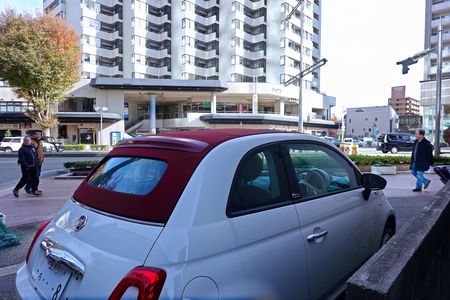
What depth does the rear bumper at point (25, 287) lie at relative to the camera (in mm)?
2057

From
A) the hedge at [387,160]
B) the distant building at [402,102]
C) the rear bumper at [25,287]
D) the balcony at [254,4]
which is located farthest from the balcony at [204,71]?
the distant building at [402,102]

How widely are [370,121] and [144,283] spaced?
11255 centimetres

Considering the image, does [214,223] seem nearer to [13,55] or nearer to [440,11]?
[13,55]

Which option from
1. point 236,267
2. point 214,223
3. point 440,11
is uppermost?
point 440,11

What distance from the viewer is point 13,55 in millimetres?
31266

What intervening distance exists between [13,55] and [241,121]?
1080 inches

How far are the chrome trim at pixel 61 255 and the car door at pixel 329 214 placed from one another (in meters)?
1.42

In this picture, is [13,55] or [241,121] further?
[241,121]

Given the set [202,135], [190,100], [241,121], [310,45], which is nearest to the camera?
[202,135]

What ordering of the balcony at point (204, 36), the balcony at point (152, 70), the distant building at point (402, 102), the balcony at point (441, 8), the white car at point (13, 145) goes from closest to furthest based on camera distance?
1. the white car at point (13, 145)
2. the balcony at point (441, 8)
3. the balcony at point (152, 70)
4. the balcony at point (204, 36)
5. the distant building at point (402, 102)

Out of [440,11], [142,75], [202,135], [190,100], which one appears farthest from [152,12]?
[202,135]

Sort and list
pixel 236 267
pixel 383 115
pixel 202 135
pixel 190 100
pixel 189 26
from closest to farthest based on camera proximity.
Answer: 1. pixel 236 267
2. pixel 202 135
3. pixel 190 100
4. pixel 189 26
5. pixel 383 115

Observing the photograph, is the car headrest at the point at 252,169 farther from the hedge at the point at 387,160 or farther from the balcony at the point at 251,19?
the balcony at the point at 251,19

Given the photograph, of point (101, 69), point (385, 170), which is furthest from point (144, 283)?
point (101, 69)
